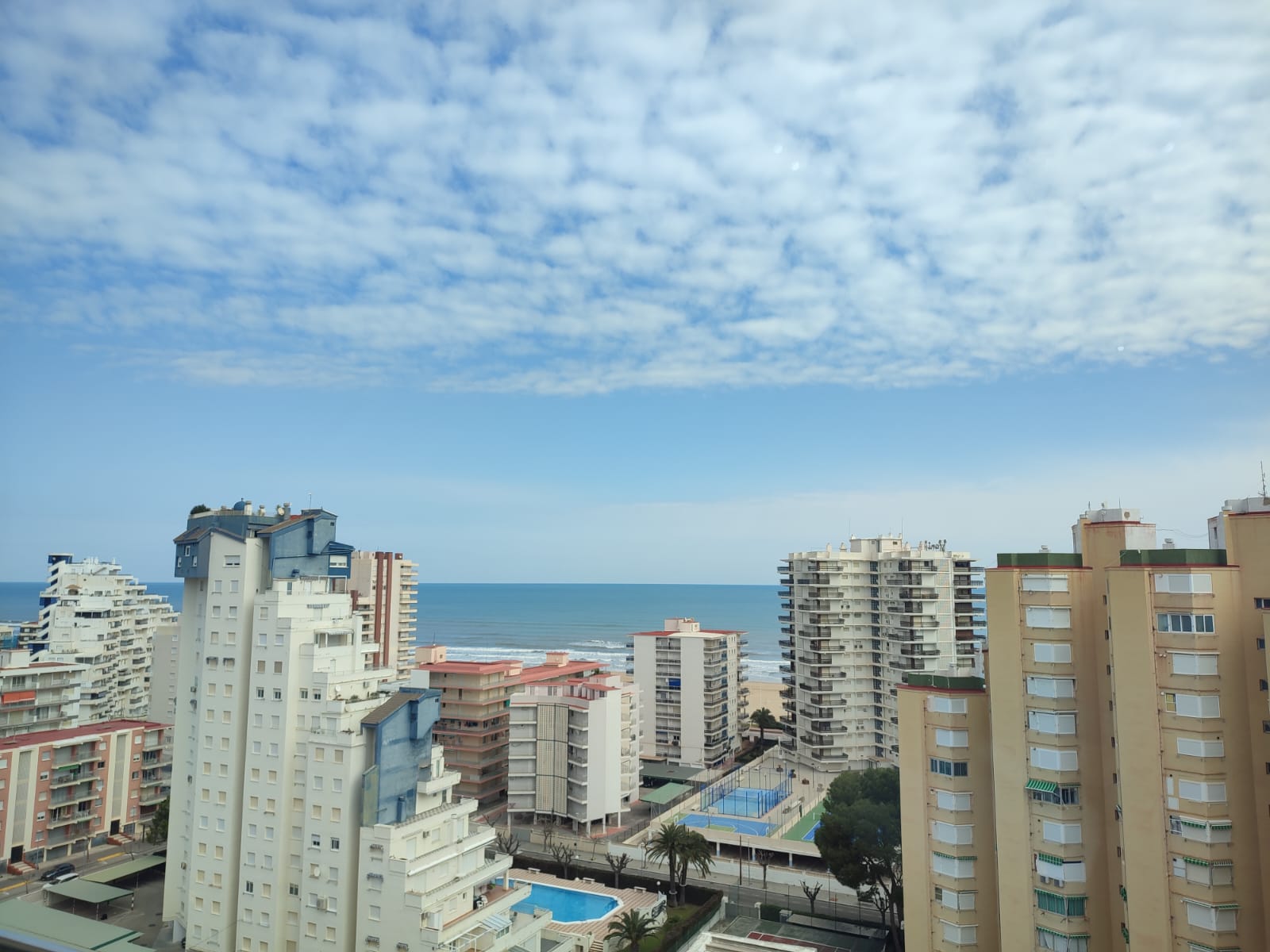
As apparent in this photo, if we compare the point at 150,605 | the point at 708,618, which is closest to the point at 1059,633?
the point at 150,605

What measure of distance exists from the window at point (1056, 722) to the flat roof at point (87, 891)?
20.6m

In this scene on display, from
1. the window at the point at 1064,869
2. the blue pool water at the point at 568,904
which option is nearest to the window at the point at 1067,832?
the window at the point at 1064,869

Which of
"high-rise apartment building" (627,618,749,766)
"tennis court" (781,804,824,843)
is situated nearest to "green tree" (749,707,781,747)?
"high-rise apartment building" (627,618,749,766)

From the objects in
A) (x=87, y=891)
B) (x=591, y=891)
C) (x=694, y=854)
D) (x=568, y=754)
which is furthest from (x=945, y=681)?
(x=87, y=891)

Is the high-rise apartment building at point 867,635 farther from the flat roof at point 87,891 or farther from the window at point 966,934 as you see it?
the flat roof at point 87,891

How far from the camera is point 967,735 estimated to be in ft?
43.8

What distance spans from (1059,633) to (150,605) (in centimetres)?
4308

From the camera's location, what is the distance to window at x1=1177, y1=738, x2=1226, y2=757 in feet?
35.4

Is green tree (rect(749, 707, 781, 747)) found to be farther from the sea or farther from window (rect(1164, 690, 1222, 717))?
window (rect(1164, 690, 1222, 717))

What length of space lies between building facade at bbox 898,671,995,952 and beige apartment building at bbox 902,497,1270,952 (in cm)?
7

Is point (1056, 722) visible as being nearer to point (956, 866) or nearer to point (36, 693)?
point (956, 866)

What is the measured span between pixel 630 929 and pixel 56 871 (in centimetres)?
1684

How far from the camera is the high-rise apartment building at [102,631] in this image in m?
35.0

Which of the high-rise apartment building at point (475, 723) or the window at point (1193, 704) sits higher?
the window at point (1193, 704)
